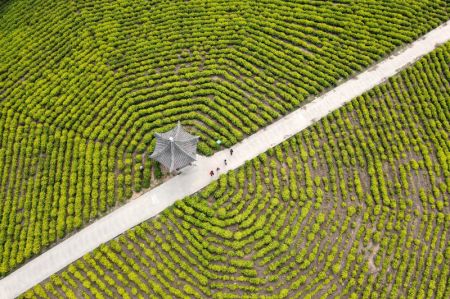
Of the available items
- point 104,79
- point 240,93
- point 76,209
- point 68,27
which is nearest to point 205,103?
point 240,93

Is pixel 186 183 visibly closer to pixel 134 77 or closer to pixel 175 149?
pixel 175 149

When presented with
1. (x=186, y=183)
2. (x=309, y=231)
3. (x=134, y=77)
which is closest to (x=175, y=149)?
(x=186, y=183)

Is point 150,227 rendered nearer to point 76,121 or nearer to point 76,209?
point 76,209

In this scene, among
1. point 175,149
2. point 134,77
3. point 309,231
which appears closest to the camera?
point 175,149

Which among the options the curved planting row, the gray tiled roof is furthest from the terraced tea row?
the curved planting row

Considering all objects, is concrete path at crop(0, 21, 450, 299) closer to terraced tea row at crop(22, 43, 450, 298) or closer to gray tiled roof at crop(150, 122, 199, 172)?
terraced tea row at crop(22, 43, 450, 298)
